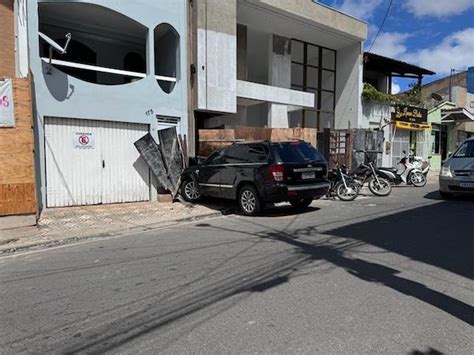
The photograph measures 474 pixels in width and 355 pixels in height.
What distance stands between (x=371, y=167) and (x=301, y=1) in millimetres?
8626

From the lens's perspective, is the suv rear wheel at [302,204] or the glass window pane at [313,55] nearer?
the suv rear wheel at [302,204]

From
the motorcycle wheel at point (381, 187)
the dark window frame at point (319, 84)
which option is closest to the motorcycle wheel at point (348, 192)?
the motorcycle wheel at point (381, 187)

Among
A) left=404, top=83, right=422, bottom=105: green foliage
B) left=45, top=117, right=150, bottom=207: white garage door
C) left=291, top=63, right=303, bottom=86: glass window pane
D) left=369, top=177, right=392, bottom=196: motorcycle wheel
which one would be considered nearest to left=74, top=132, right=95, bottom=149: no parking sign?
left=45, top=117, right=150, bottom=207: white garage door

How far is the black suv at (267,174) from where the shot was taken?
977 centimetres

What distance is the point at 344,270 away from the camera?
5484 millimetres

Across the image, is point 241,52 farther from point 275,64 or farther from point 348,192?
point 348,192

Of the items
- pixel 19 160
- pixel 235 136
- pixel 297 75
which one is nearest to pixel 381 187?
pixel 235 136

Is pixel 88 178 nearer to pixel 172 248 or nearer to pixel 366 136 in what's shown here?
pixel 172 248

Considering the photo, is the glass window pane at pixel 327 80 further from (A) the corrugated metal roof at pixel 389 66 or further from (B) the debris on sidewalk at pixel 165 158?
(B) the debris on sidewalk at pixel 165 158

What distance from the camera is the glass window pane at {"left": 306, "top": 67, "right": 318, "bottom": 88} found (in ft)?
77.2

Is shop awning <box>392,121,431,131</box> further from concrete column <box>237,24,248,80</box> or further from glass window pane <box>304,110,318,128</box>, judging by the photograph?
concrete column <box>237,24,248,80</box>

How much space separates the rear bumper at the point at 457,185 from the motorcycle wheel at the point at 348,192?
2527 mm

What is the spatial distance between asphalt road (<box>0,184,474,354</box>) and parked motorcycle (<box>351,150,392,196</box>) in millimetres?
5327

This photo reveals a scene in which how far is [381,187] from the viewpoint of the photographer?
1353 cm
